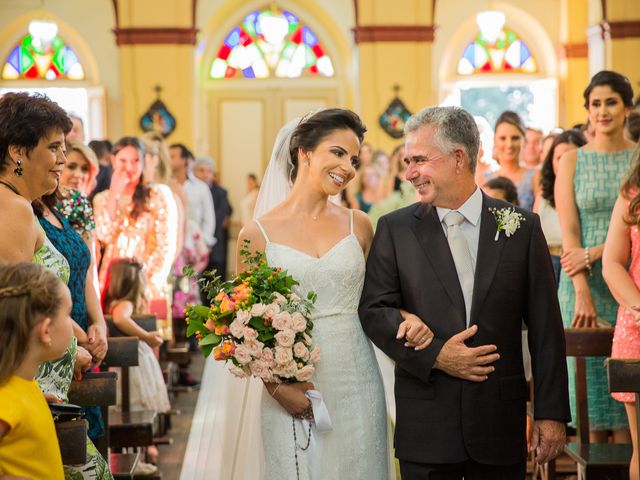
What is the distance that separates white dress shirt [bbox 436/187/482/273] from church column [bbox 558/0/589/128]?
51.8 feet

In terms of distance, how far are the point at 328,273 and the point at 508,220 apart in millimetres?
948

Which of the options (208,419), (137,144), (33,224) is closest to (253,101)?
(137,144)

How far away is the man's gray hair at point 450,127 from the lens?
383cm

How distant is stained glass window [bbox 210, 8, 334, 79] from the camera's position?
66.8 ft

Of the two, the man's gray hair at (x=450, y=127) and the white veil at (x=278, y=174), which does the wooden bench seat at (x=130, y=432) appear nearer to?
the white veil at (x=278, y=174)

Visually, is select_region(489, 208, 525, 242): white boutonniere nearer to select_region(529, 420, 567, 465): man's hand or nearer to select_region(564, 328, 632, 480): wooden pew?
select_region(529, 420, 567, 465): man's hand

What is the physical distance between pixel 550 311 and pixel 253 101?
16.9 meters

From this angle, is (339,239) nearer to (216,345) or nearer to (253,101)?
(216,345)

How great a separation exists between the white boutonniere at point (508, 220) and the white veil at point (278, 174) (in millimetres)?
1231

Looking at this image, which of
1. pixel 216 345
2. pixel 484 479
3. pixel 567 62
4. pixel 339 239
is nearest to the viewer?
pixel 484 479

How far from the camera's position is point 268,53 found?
20469 millimetres

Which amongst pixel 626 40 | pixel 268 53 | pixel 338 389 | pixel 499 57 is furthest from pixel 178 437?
pixel 499 57

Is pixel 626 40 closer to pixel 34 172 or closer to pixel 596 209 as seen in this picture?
pixel 596 209

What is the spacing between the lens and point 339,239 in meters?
4.60
